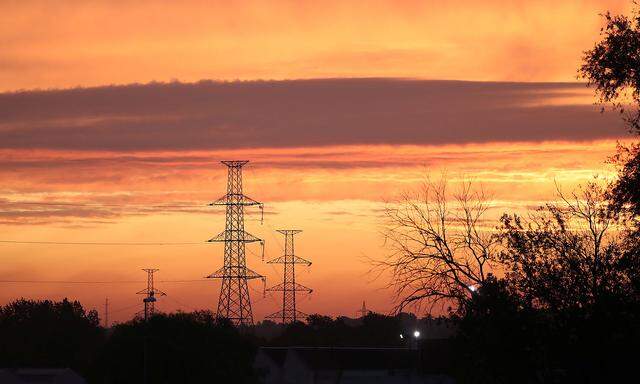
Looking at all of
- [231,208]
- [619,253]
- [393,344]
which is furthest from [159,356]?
[619,253]

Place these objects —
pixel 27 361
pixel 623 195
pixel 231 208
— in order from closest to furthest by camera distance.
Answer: pixel 623 195, pixel 231 208, pixel 27 361

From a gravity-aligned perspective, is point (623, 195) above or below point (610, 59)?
below

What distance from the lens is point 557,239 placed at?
29141mm

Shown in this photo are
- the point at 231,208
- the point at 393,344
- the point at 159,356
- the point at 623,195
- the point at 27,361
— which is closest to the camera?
the point at 623,195

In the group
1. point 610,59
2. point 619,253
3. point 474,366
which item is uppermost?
point 610,59

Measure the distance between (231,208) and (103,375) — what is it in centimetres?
1981

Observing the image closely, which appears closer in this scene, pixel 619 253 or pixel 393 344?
pixel 619 253

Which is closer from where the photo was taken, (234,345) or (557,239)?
(557,239)

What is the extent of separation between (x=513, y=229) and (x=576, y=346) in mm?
3472

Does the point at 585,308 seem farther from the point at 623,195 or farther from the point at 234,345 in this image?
the point at 234,345

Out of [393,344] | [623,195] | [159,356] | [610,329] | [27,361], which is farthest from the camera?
[27,361]

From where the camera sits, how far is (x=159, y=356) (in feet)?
328

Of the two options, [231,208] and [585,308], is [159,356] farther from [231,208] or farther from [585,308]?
[585,308]

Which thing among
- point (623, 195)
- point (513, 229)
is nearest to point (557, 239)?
point (513, 229)
